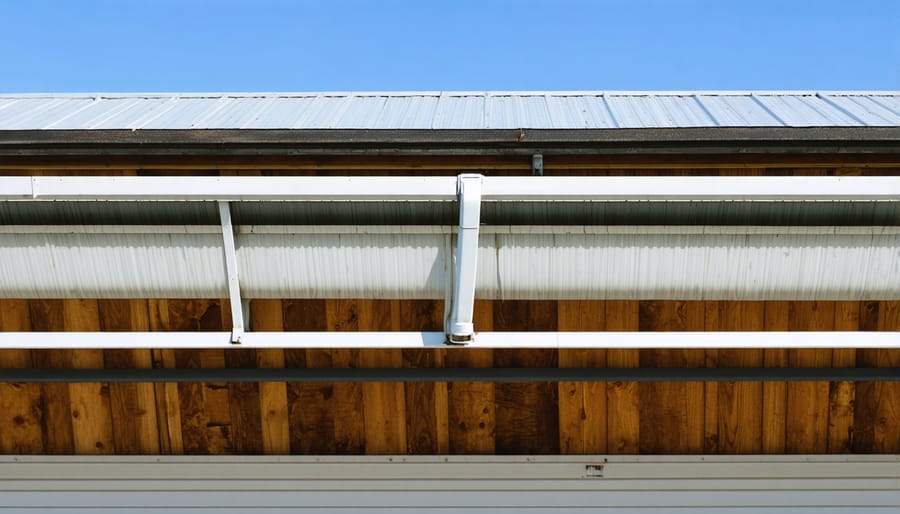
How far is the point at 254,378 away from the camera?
1966mm

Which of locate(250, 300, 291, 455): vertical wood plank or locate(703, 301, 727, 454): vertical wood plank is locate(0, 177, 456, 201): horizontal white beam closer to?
locate(250, 300, 291, 455): vertical wood plank

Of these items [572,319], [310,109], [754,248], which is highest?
[310,109]

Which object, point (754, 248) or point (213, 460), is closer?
point (754, 248)

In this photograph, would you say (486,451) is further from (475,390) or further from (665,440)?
(665,440)

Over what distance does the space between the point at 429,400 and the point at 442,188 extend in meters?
1.12

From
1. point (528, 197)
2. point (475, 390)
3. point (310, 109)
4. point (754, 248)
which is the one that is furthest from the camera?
point (310, 109)

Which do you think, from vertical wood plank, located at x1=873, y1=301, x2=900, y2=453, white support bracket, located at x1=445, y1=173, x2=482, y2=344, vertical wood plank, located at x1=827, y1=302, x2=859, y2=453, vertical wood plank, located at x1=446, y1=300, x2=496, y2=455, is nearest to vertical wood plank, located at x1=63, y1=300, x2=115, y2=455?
vertical wood plank, located at x1=446, y1=300, x2=496, y2=455

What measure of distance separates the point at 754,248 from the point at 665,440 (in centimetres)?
107

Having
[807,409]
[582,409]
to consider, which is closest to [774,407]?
[807,409]

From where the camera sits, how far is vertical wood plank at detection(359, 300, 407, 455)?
6.89 ft

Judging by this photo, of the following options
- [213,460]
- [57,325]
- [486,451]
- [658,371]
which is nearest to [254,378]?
[213,460]

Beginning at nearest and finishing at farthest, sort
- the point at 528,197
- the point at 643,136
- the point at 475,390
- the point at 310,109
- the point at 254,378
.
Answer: the point at 528,197 < the point at 643,136 < the point at 254,378 < the point at 475,390 < the point at 310,109

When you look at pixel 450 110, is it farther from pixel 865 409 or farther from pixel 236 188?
pixel 865 409
